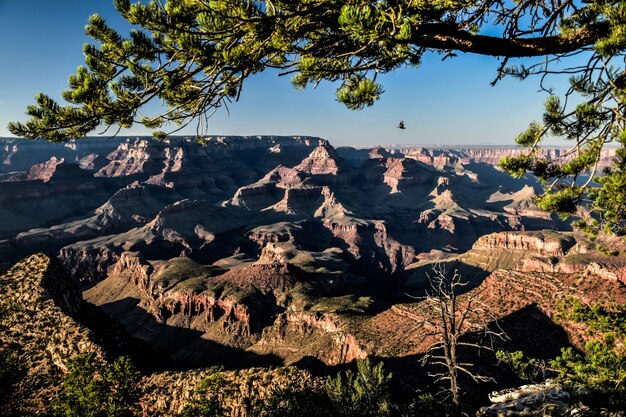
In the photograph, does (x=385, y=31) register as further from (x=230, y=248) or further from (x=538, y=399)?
(x=230, y=248)

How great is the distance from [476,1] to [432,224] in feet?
514

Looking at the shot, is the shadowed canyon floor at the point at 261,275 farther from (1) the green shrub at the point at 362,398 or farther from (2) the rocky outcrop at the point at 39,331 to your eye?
(1) the green shrub at the point at 362,398

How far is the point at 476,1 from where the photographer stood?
895cm

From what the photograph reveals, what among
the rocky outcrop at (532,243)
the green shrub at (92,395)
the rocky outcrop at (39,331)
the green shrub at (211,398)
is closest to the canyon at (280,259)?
the rocky outcrop at (532,243)

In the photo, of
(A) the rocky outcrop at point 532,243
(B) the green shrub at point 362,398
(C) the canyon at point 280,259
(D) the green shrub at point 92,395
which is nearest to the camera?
(D) the green shrub at point 92,395

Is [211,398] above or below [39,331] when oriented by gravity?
below

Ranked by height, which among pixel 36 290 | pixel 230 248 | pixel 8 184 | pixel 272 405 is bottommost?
pixel 230 248

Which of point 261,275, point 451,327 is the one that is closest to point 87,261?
point 261,275

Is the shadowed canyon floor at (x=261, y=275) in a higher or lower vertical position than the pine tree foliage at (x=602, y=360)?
lower

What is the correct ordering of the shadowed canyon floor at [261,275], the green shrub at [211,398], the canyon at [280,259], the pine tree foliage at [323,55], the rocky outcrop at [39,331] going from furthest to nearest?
1. the canyon at [280,259]
2. the shadowed canyon floor at [261,275]
3. the rocky outcrop at [39,331]
4. the green shrub at [211,398]
5. the pine tree foliage at [323,55]

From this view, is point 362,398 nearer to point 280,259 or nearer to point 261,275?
point 261,275

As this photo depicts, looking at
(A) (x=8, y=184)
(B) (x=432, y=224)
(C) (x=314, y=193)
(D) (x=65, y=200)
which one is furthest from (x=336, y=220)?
(A) (x=8, y=184)

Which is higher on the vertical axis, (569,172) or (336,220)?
(569,172)

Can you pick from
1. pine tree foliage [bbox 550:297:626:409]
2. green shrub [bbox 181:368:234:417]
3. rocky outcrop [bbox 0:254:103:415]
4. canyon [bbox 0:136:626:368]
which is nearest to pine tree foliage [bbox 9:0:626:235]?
pine tree foliage [bbox 550:297:626:409]
